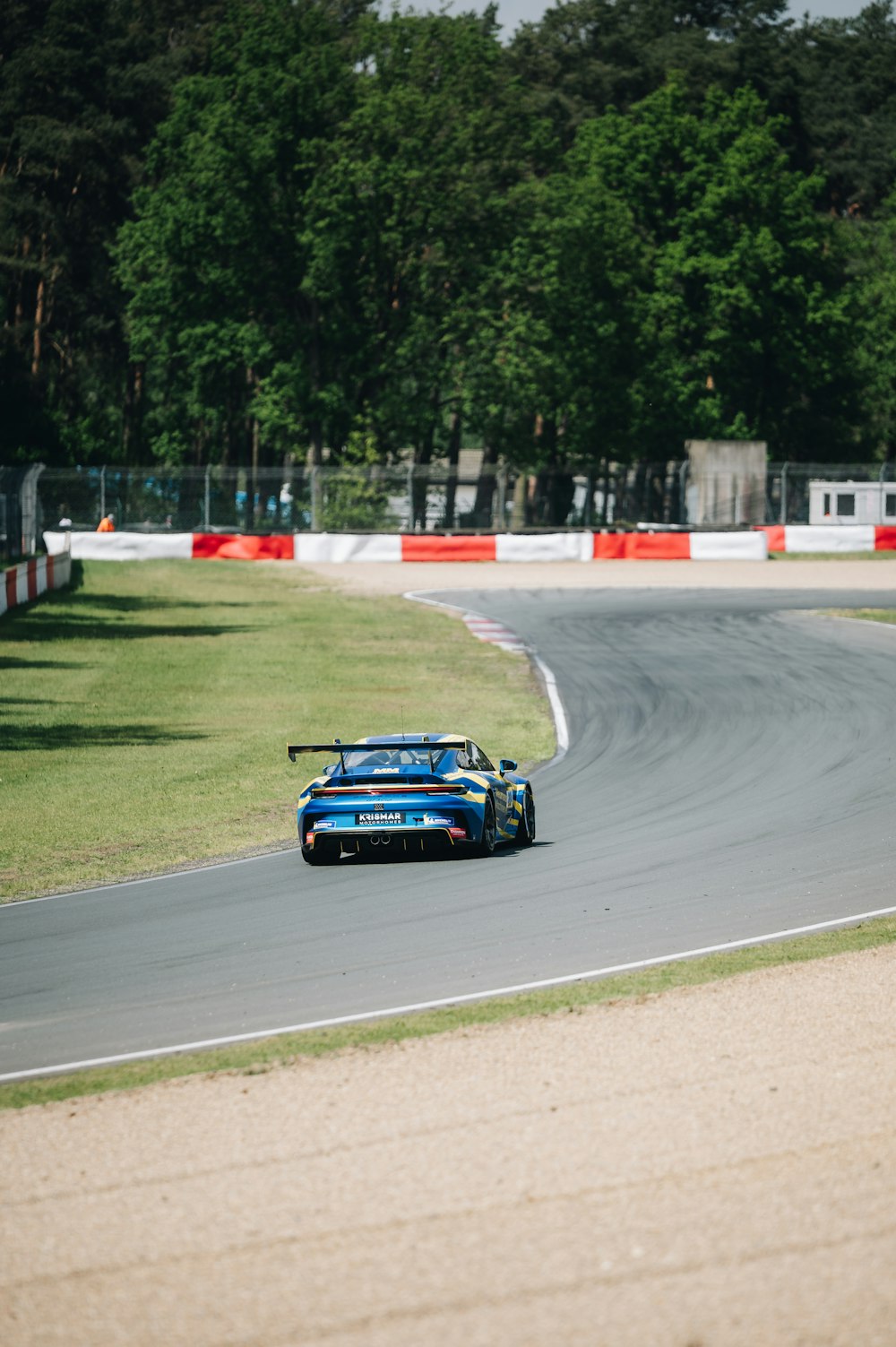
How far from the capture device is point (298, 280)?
72188 mm

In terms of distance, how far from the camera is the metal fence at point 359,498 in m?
61.3

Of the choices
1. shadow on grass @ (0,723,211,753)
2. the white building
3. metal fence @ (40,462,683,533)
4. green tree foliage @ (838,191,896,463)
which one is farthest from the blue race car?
green tree foliage @ (838,191,896,463)

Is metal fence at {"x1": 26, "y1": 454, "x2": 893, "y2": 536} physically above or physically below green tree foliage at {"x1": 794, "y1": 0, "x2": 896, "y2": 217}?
below

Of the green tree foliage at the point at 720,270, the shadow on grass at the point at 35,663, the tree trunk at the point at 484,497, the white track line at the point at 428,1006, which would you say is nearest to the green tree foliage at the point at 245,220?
the tree trunk at the point at 484,497

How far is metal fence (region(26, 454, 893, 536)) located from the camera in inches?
2413

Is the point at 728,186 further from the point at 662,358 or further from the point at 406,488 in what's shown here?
the point at 406,488

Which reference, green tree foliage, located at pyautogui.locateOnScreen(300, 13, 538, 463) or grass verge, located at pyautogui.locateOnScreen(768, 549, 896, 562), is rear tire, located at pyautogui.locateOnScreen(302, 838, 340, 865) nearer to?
grass verge, located at pyautogui.locateOnScreen(768, 549, 896, 562)

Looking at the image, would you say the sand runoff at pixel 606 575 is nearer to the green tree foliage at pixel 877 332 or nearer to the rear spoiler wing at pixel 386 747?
the rear spoiler wing at pixel 386 747

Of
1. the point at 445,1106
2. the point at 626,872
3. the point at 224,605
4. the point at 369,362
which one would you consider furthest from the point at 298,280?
the point at 445,1106

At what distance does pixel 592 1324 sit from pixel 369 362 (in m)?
69.4

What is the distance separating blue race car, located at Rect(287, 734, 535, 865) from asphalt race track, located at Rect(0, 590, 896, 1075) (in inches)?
9.8

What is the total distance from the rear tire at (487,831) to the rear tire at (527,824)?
1.85 ft

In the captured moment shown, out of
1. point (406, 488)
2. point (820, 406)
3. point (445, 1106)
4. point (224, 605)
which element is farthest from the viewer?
point (820, 406)

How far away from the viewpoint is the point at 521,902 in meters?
13.2
